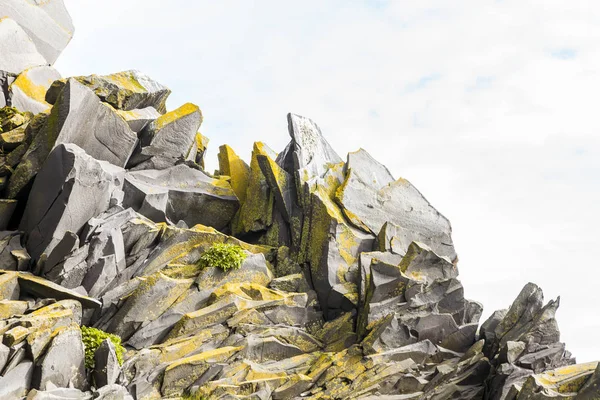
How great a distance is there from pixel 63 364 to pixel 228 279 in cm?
939

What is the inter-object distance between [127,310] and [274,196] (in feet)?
34.5

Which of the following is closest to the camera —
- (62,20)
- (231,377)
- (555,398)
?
(555,398)

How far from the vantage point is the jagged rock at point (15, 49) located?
153 ft

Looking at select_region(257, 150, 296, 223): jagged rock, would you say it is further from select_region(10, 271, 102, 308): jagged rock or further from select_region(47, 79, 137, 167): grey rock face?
select_region(10, 271, 102, 308): jagged rock

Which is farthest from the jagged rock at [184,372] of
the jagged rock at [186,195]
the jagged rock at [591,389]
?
the jagged rock at [591,389]

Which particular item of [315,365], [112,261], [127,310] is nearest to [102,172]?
[112,261]

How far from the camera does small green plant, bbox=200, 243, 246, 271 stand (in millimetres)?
36156

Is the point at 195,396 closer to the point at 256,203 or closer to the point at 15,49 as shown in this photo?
the point at 256,203

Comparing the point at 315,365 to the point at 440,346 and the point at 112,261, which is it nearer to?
the point at 440,346

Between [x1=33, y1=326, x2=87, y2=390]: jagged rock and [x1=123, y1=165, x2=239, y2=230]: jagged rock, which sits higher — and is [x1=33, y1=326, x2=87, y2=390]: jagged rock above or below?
below

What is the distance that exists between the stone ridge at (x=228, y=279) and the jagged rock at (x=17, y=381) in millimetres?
58

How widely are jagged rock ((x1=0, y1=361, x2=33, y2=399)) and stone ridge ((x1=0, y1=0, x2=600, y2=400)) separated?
0.06 meters

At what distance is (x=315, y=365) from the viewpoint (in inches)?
1310

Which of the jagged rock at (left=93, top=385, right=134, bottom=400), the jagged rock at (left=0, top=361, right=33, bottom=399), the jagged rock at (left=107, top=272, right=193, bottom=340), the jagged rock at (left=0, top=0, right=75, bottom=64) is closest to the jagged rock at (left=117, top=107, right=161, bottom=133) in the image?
the jagged rock at (left=107, top=272, right=193, bottom=340)
